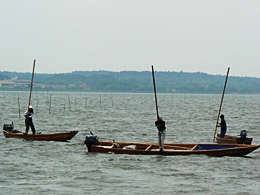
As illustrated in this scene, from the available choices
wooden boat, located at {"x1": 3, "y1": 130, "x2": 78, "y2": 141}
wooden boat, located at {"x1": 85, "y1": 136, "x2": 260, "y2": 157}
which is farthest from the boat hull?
wooden boat, located at {"x1": 3, "y1": 130, "x2": 78, "y2": 141}

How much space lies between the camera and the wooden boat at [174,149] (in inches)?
992

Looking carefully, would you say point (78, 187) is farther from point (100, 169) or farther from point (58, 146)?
point (58, 146)

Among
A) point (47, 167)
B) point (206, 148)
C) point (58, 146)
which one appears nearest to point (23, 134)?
point (58, 146)

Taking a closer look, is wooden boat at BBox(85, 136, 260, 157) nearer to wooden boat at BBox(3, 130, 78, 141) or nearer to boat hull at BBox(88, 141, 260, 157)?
boat hull at BBox(88, 141, 260, 157)

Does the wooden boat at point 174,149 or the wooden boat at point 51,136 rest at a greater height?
the wooden boat at point 174,149

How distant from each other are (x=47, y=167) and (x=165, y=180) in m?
5.87

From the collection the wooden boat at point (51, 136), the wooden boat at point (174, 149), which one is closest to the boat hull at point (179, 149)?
the wooden boat at point (174, 149)

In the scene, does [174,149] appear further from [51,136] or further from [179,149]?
[51,136]

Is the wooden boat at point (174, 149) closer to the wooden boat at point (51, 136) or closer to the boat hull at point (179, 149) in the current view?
the boat hull at point (179, 149)

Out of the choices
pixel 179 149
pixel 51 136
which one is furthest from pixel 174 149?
pixel 51 136

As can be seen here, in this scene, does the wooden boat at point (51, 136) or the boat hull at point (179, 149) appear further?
the wooden boat at point (51, 136)

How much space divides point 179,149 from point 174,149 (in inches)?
10.5

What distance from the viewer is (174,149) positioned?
2683 cm

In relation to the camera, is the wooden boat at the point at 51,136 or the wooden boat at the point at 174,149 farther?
the wooden boat at the point at 51,136
